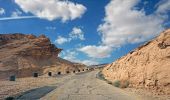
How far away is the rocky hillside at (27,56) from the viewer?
8794 cm

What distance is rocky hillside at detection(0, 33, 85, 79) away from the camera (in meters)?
87.9

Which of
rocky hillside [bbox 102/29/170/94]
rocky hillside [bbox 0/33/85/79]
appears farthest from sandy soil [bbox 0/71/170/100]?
rocky hillside [bbox 0/33/85/79]

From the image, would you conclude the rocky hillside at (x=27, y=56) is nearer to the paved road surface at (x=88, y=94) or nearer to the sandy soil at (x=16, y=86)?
the sandy soil at (x=16, y=86)

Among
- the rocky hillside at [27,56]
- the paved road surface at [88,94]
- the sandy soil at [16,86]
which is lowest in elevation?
the paved road surface at [88,94]

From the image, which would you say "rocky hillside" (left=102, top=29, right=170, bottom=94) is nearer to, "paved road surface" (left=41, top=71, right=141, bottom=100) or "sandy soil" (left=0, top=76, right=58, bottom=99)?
"paved road surface" (left=41, top=71, right=141, bottom=100)

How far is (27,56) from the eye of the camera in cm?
10231

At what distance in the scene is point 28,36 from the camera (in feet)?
422

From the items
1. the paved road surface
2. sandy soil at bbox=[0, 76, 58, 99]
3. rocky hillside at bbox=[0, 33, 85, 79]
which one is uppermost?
rocky hillside at bbox=[0, 33, 85, 79]

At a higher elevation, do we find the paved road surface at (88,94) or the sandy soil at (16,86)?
the sandy soil at (16,86)

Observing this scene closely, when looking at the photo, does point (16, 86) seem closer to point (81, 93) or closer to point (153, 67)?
point (81, 93)

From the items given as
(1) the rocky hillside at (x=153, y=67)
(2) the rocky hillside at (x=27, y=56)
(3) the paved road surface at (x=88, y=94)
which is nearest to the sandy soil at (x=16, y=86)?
(3) the paved road surface at (x=88, y=94)

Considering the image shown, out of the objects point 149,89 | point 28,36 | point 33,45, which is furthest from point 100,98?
point 28,36

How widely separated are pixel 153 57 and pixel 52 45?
96662 millimetres

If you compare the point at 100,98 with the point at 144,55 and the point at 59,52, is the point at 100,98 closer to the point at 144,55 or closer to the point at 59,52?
the point at 144,55
